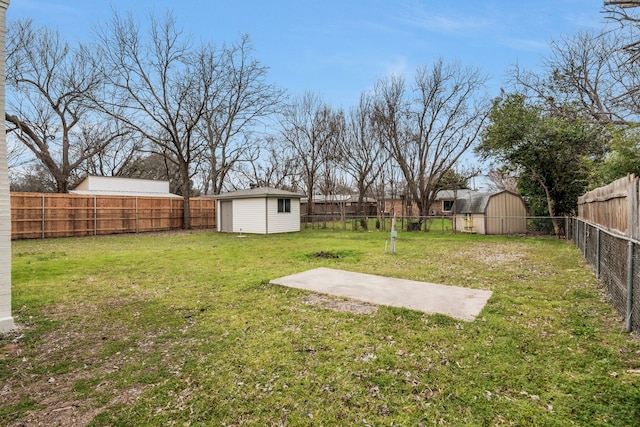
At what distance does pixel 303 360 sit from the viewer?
117 inches

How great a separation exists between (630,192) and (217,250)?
9.78m

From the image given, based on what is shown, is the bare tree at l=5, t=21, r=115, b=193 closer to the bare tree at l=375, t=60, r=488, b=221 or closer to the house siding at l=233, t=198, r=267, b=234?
the house siding at l=233, t=198, r=267, b=234

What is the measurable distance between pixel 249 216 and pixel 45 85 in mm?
14138

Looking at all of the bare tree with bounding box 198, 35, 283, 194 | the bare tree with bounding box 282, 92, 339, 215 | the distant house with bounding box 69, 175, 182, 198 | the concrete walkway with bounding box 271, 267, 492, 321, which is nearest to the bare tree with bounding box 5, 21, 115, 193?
the distant house with bounding box 69, 175, 182, 198

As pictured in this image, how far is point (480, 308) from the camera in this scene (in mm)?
4297

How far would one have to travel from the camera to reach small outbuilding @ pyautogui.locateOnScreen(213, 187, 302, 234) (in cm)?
1652

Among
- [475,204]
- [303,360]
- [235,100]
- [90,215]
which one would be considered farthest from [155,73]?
[303,360]

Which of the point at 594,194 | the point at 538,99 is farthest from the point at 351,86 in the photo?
the point at 594,194

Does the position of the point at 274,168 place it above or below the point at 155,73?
below

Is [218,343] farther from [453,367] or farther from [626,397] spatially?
[626,397]

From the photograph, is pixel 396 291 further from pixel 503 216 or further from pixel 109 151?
pixel 109 151

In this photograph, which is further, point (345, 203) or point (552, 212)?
point (345, 203)

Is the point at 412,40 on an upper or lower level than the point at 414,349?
upper

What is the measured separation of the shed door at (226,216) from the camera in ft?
59.4
